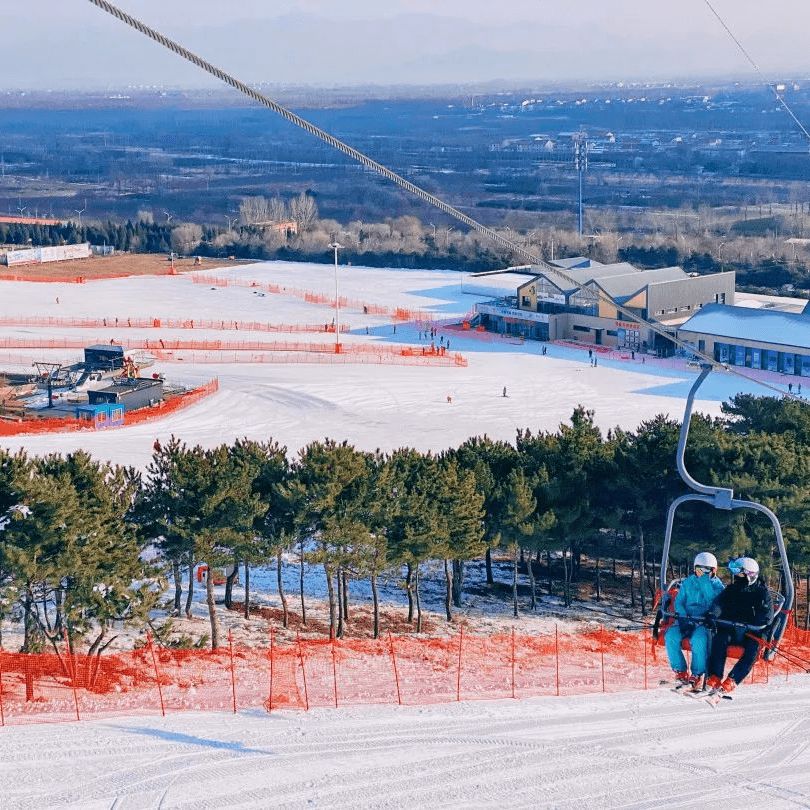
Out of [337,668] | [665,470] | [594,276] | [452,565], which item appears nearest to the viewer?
[337,668]

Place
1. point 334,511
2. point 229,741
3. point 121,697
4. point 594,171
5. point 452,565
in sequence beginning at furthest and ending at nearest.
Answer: point 594,171
point 452,565
point 334,511
point 121,697
point 229,741

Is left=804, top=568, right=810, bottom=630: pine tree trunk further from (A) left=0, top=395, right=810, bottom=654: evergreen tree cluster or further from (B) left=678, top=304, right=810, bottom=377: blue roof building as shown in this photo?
(B) left=678, top=304, right=810, bottom=377: blue roof building

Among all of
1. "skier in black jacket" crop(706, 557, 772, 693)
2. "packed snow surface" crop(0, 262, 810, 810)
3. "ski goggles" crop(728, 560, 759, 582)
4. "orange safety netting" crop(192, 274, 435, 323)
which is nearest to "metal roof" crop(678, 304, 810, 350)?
"orange safety netting" crop(192, 274, 435, 323)

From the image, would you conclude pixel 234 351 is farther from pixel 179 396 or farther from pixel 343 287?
pixel 343 287

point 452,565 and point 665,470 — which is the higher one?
point 665,470

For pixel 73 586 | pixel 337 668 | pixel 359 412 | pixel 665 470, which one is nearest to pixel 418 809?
pixel 337 668

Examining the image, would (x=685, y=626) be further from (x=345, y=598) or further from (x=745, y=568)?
(x=345, y=598)
